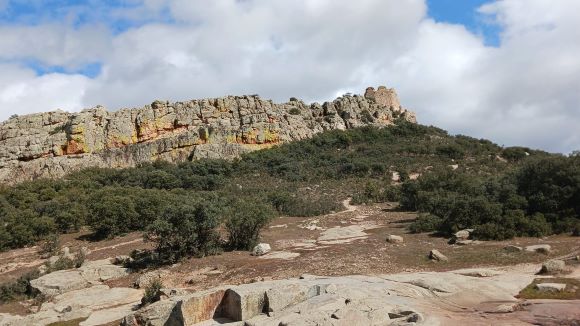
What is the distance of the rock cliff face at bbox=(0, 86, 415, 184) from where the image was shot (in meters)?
56.5

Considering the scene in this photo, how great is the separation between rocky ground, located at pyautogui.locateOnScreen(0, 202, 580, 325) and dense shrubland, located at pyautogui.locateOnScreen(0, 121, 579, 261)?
163 centimetres

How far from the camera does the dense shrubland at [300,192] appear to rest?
2170 cm

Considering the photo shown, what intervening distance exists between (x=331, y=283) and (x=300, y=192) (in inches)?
1208

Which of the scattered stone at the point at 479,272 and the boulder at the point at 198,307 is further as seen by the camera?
the scattered stone at the point at 479,272

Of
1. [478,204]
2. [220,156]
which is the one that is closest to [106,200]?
[478,204]

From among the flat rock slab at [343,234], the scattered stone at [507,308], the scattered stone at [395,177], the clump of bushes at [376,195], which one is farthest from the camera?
the scattered stone at [395,177]

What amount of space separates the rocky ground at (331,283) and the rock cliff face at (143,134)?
30.1 meters

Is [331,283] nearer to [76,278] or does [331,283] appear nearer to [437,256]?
[437,256]

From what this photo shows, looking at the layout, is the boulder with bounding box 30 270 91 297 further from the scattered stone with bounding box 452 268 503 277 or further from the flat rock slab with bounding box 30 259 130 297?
the scattered stone with bounding box 452 268 503 277

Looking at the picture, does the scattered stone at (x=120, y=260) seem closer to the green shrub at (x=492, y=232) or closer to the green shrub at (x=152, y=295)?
the green shrub at (x=152, y=295)

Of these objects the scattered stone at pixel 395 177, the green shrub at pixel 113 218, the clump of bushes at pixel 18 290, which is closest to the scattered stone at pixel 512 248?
the clump of bushes at pixel 18 290

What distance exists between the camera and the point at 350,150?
59.1 metres

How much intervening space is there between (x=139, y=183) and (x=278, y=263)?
104 feet

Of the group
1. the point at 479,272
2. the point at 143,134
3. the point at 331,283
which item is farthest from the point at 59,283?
the point at 143,134
